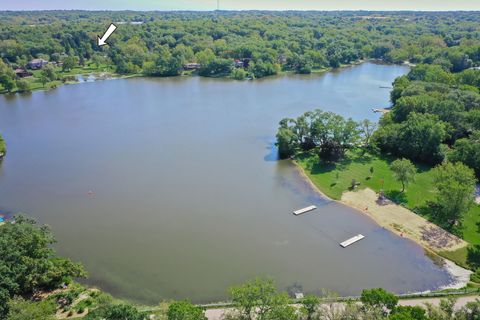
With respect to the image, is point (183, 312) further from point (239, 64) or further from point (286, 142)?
point (239, 64)

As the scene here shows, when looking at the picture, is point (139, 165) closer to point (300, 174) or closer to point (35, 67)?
point (300, 174)

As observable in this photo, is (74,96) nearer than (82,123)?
No

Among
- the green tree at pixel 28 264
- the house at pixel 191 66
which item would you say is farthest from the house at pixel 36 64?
the green tree at pixel 28 264

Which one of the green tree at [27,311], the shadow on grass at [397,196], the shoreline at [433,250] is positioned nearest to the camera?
the green tree at [27,311]

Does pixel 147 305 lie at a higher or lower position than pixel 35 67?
lower

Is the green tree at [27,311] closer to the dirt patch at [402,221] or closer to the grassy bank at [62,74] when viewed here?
the dirt patch at [402,221]

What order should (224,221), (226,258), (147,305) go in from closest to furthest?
(147,305) → (226,258) → (224,221)

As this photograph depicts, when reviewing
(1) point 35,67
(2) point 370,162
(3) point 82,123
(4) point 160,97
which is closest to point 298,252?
(2) point 370,162
